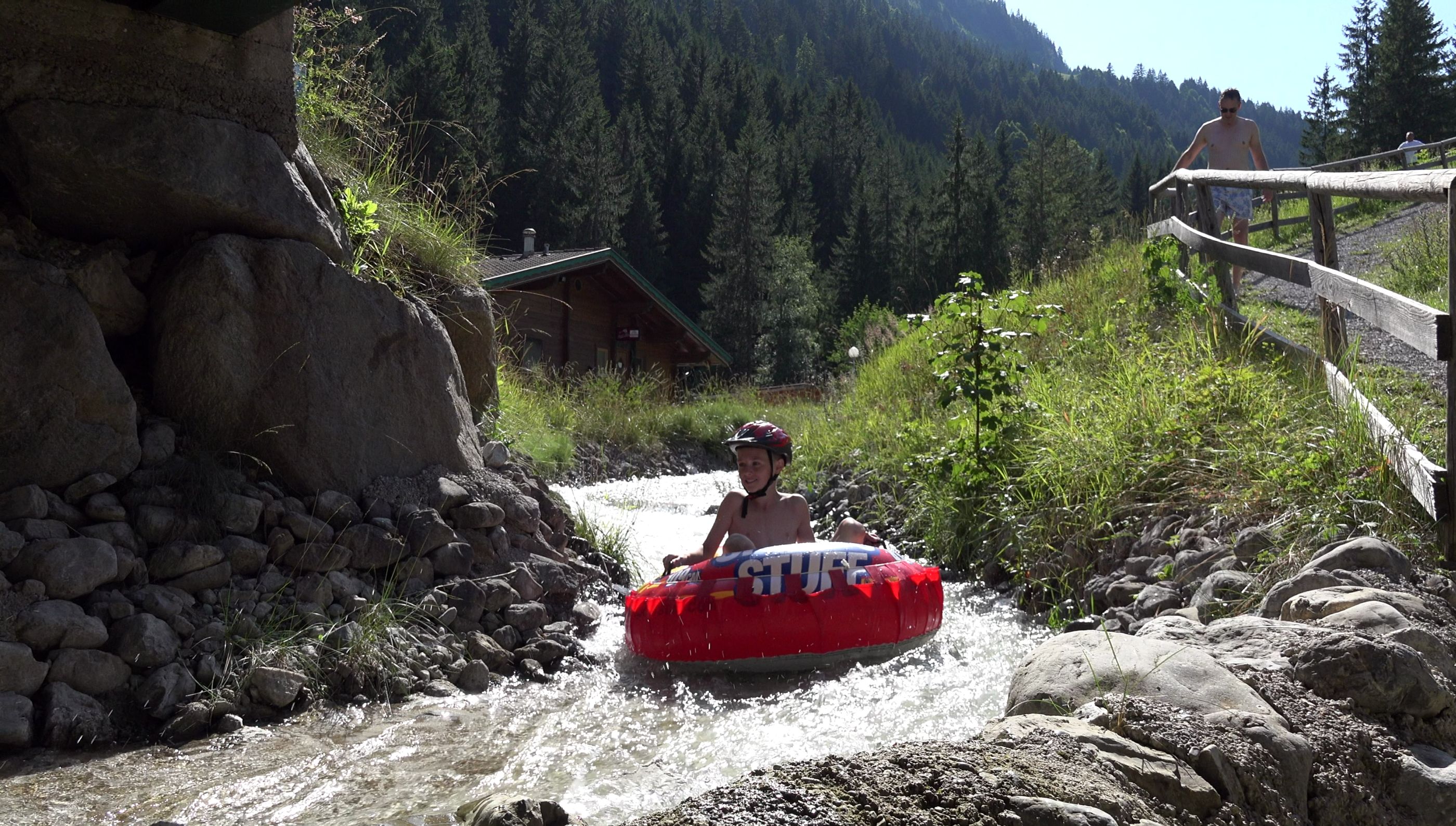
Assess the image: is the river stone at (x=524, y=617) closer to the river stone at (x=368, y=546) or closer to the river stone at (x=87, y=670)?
the river stone at (x=368, y=546)

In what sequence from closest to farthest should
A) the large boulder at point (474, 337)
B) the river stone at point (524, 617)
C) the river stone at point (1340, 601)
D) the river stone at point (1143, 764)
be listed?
the river stone at point (1143, 764) → the river stone at point (1340, 601) → the river stone at point (524, 617) → the large boulder at point (474, 337)

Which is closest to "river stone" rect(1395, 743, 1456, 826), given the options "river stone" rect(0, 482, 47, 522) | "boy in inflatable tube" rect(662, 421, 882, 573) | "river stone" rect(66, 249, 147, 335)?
"boy in inflatable tube" rect(662, 421, 882, 573)

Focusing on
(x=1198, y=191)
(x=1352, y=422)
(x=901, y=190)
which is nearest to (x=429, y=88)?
(x=901, y=190)

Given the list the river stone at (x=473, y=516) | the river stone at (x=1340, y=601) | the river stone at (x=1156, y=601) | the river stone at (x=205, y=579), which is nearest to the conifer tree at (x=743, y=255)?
the river stone at (x=473, y=516)

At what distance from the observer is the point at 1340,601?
3605 millimetres

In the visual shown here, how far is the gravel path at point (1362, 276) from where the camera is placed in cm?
699

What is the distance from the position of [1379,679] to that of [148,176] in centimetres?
A: 579

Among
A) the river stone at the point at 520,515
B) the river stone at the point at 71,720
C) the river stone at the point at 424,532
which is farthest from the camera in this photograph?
the river stone at the point at 520,515

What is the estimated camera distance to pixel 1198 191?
8.80 metres

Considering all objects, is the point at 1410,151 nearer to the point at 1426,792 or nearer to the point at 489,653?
the point at 489,653

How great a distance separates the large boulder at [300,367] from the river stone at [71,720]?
1.69 metres

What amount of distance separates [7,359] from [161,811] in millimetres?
2617

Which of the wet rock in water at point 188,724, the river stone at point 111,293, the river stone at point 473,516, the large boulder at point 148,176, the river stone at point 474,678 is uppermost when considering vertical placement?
the large boulder at point 148,176

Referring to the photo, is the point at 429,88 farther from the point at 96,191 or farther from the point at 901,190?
the point at 96,191
